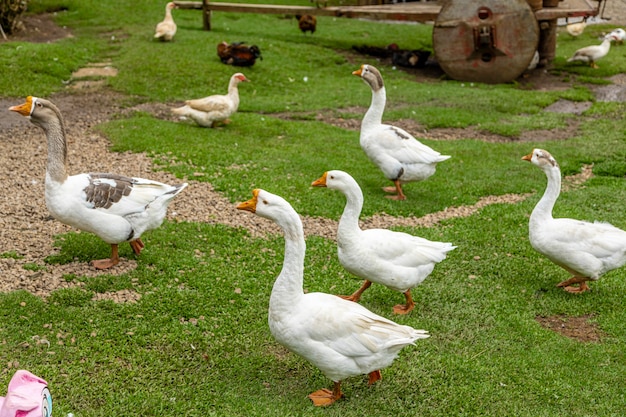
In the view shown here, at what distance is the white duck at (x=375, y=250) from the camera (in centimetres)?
608

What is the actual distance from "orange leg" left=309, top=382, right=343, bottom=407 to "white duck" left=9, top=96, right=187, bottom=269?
2.88 meters

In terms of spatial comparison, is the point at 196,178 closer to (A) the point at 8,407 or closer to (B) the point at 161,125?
(B) the point at 161,125

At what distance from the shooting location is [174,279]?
696 centimetres

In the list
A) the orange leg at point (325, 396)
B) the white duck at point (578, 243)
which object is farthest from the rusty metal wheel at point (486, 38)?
the orange leg at point (325, 396)

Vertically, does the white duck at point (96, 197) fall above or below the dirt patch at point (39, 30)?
above

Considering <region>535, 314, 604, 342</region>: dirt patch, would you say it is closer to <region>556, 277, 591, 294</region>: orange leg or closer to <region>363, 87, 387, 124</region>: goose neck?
<region>556, 277, 591, 294</region>: orange leg

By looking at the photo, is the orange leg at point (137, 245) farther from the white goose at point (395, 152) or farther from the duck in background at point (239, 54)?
the duck in background at point (239, 54)

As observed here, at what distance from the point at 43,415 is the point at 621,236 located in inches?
237

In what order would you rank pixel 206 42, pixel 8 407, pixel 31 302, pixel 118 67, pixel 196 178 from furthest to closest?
pixel 206 42 → pixel 118 67 → pixel 196 178 → pixel 31 302 → pixel 8 407

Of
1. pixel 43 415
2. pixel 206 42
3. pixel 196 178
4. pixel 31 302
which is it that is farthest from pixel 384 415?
pixel 206 42

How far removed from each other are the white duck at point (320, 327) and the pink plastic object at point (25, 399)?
6.07 feet

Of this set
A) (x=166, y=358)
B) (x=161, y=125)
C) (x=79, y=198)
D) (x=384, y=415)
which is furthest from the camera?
(x=161, y=125)

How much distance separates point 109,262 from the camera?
7082 mm

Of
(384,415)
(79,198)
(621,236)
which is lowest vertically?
(384,415)
